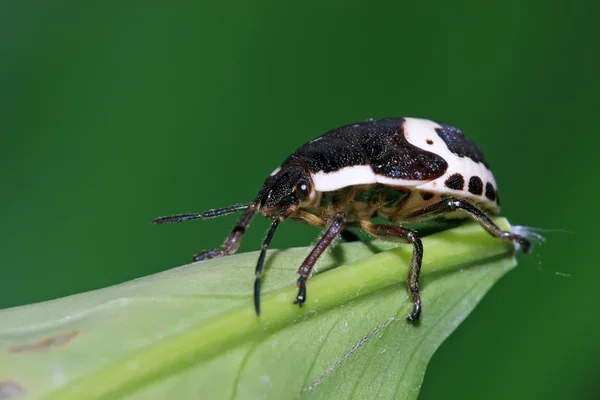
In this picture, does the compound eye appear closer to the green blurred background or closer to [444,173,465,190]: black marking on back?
[444,173,465,190]: black marking on back

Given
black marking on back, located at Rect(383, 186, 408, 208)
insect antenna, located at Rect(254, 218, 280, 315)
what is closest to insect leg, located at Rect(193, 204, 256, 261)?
insect antenna, located at Rect(254, 218, 280, 315)

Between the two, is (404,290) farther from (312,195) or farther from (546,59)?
(546,59)

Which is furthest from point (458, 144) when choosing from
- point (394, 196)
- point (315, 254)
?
point (315, 254)

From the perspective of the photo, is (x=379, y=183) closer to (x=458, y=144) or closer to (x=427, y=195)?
(x=427, y=195)

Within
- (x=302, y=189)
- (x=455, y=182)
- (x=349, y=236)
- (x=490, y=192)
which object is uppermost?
(x=302, y=189)

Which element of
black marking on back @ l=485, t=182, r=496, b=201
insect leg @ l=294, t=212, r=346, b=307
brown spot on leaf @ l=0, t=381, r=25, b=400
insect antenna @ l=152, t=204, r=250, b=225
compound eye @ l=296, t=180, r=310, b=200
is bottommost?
black marking on back @ l=485, t=182, r=496, b=201

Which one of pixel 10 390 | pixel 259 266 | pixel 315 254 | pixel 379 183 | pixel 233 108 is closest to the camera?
pixel 10 390

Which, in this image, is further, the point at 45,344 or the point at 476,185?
the point at 476,185

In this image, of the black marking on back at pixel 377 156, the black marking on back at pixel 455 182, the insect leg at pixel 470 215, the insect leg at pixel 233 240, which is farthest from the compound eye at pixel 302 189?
the black marking on back at pixel 455 182

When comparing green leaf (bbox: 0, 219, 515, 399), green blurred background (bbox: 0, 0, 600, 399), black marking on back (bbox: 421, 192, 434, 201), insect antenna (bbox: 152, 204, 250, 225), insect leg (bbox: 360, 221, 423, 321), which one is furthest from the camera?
green blurred background (bbox: 0, 0, 600, 399)
